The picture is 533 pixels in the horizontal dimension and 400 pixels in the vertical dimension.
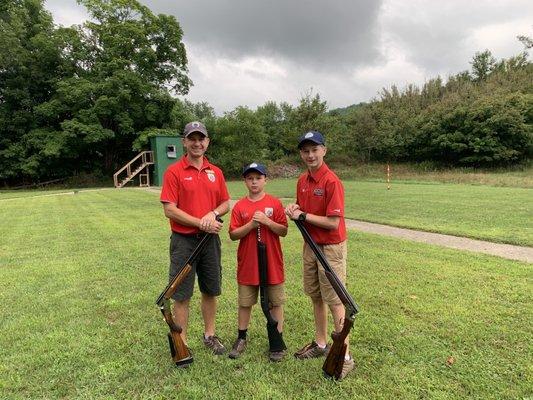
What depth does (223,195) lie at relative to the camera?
12.0ft

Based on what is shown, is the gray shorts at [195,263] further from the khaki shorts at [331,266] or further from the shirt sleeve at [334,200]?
the shirt sleeve at [334,200]

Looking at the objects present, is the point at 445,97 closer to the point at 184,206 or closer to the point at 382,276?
the point at 382,276

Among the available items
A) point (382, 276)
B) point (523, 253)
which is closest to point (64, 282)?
point (382, 276)

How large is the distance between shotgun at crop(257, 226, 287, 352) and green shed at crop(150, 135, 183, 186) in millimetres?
26625

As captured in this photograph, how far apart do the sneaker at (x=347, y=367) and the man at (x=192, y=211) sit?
44.7 inches

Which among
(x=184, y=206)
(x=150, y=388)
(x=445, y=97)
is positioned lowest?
(x=150, y=388)

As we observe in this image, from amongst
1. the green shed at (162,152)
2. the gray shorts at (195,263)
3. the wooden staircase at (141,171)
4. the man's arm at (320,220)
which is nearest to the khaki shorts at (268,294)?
the gray shorts at (195,263)

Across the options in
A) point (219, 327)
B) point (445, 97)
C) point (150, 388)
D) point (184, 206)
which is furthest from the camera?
point (445, 97)

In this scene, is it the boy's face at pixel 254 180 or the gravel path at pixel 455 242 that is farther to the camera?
the gravel path at pixel 455 242

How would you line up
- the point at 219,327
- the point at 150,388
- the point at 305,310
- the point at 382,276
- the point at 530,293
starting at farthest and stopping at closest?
1. the point at 382,276
2. the point at 530,293
3. the point at 305,310
4. the point at 219,327
5. the point at 150,388

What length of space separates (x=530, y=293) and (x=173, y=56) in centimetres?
3392

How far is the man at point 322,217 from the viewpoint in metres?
3.15

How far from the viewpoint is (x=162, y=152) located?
95.5 ft

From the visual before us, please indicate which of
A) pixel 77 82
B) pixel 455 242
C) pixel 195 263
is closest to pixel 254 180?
pixel 195 263
